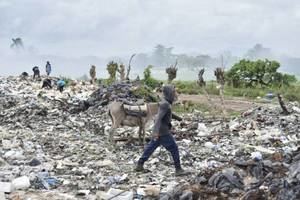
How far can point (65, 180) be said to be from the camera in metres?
8.95

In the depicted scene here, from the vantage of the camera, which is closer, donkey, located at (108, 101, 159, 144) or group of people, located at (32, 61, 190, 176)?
group of people, located at (32, 61, 190, 176)

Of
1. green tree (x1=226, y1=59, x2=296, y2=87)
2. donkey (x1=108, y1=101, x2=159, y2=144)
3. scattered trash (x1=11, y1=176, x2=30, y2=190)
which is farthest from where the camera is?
green tree (x1=226, y1=59, x2=296, y2=87)

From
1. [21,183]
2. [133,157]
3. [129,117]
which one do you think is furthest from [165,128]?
[129,117]

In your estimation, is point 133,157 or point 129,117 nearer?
point 133,157

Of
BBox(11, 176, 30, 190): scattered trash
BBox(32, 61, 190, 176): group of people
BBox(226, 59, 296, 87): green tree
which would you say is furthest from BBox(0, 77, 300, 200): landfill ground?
BBox(226, 59, 296, 87): green tree

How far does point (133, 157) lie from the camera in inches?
433

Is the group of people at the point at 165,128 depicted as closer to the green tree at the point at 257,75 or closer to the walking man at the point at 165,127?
the walking man at the point at 165,127

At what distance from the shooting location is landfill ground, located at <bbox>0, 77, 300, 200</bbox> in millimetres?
7652

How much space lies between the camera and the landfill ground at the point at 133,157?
25.1ft

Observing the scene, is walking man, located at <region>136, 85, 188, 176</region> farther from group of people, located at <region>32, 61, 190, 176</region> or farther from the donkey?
the donkey

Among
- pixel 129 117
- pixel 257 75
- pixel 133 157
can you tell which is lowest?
pixel 133 157

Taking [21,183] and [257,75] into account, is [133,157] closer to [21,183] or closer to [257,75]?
[21,183]

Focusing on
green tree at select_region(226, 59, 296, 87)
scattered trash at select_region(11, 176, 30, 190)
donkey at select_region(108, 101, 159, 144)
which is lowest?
scattered trash at select_region(11, 176, 30, 190)

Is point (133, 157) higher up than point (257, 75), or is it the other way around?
point (257, 75)
